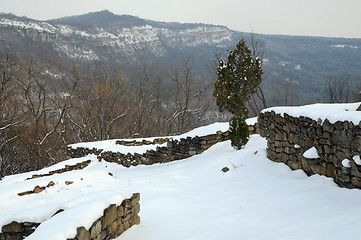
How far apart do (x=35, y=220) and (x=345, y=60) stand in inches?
4583

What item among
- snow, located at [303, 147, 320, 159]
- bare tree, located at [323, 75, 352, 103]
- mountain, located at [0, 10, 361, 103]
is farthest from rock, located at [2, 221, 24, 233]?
mountain, located at [0, 10, 361, 103]

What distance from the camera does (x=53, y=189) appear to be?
195 inches

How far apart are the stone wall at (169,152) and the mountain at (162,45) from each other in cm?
4047

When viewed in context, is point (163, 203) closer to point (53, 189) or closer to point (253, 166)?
point (53, 189)

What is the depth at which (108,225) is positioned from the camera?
315 cm

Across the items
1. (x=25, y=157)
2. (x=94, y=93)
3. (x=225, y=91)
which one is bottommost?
(x=25, y=157)

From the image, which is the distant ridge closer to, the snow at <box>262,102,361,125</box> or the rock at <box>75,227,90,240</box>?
the snow at <box>262,102,361,125</box>

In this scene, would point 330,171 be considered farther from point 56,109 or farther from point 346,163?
point 56,109

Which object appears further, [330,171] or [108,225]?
[330,171]

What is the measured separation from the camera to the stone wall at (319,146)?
385 cm

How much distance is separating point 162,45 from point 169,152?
417 ft

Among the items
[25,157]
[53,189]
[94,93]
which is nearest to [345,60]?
[94,93]

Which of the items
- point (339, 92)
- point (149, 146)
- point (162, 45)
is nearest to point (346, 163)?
point (149, 146)

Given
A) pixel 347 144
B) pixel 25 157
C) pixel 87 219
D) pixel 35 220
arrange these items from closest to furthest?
1. pixel 87 219
2. pixel 35 220
3. pixel 347 144
4. pixel 25 157
